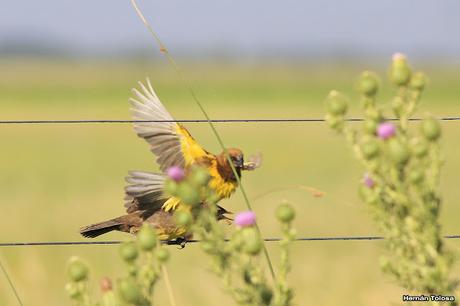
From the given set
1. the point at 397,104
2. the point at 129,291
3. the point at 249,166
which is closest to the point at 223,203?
the point at 249,166

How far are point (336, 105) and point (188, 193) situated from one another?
0.43m

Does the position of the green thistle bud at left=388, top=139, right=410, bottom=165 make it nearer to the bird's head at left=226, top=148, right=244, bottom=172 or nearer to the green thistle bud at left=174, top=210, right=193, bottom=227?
the green thistle bud at left=174, top=210, right=193, bottom=227

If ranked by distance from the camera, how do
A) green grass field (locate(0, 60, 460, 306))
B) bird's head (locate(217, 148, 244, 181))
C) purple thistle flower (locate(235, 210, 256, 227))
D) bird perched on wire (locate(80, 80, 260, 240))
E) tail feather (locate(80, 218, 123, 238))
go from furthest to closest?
green grass field (locate(0, 60, 460, 306))
tail feather (locate(80, 218, 123, 238))
bird's head (locate(217, 148, 244, 181))
bird perched on wire (locate(80, 80, 260, 240))
purple thistle flower (locate(235, 210, 256, 227))

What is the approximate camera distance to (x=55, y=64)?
335 feet

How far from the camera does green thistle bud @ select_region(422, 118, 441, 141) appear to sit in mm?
2779

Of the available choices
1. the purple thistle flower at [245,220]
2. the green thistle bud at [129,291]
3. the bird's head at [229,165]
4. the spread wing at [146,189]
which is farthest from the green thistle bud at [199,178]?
the bird's head at [229,165]

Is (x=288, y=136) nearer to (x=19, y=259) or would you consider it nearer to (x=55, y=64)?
(x=19, y=259)

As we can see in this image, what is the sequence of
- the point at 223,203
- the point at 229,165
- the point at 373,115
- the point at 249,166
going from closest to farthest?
the point at 373,115, the point at 229,165, the point at 249,166, the point at 223,203

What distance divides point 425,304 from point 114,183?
15.1 m

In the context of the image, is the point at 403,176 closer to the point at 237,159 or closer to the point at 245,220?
the point at 245,220

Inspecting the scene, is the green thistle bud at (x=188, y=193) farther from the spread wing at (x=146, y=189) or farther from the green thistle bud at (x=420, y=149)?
the spread wing at (x=146, y=189)

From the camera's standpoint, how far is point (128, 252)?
2.77 meters

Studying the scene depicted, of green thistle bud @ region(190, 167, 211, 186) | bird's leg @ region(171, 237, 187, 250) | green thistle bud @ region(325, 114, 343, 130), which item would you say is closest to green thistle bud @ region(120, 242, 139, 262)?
green thistle bud @ region(190, 167, 211, 186)

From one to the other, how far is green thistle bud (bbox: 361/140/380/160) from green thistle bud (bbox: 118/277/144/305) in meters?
0.64
